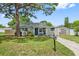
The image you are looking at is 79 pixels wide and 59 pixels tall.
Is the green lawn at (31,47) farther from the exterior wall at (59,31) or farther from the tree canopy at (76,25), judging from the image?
the tree canopy at (76,25)

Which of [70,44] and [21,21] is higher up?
[21,21]

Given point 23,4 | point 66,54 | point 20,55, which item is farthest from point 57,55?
point 23,4

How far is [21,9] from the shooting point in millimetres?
4293

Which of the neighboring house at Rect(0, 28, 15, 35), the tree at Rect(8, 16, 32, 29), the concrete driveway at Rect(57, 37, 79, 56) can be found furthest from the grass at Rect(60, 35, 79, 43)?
the neighboring house at Rect(0, 28, 15, 35)

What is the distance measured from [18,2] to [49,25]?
42 centimetres

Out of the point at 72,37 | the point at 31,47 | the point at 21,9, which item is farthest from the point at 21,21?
the point at 72,37

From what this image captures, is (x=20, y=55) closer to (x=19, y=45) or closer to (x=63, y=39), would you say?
(x=19, y=45)

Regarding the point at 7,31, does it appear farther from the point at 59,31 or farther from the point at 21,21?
the point at 59,31

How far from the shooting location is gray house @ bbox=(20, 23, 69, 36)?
425 cm

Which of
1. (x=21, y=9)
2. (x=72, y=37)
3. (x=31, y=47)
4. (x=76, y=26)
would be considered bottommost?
(x=31, y=47)

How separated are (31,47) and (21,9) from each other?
0.43 meters

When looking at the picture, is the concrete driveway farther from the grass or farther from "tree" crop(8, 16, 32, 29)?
"tree" crop(8, 16, 32, 29)

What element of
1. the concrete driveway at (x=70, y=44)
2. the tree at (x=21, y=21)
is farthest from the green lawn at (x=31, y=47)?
the tree at (x=21, y=21)

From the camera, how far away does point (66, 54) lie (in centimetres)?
419
